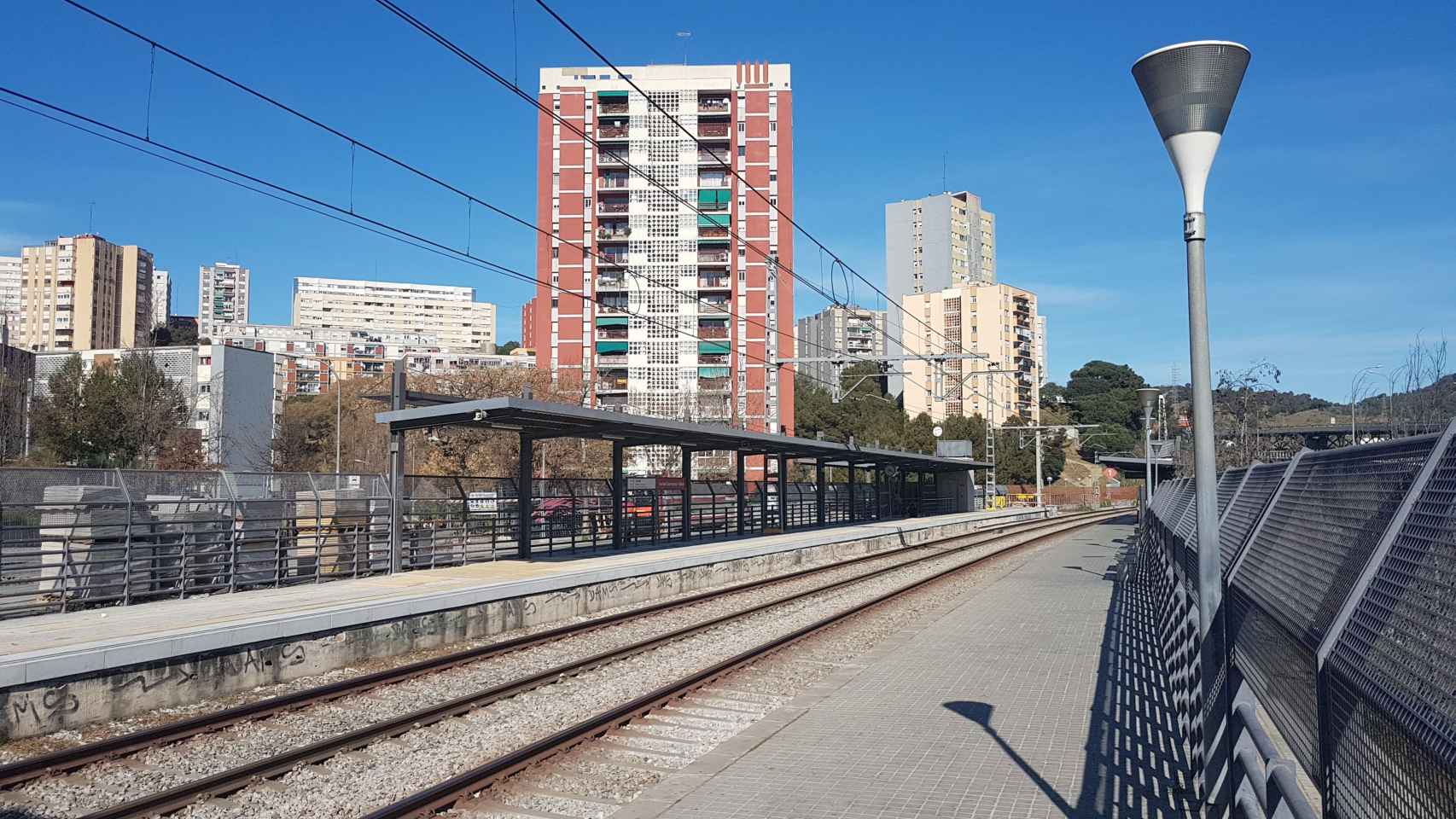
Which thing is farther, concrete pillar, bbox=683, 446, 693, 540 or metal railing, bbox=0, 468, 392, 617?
concrete pillar, bbox=683, 446, 693, 540

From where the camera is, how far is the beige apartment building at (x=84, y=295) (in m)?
141

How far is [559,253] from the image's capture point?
75.6 metres

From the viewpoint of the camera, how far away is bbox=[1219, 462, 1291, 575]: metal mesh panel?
23.1 ft

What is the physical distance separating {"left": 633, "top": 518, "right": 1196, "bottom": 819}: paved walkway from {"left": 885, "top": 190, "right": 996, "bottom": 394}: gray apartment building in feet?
400

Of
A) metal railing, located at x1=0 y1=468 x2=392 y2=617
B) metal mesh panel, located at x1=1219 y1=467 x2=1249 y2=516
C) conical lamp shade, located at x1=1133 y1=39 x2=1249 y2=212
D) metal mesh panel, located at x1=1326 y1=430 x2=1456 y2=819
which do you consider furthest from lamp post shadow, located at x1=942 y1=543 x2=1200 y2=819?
metal railing, located at x1=0 y1=468 x2=392 y2=617

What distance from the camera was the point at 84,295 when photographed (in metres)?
143

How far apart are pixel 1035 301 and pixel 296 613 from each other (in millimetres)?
118081

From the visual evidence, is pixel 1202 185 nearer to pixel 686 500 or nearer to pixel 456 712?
pixel 456 712

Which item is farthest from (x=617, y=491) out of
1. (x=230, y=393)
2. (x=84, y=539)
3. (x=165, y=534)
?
(x=230, y=393)

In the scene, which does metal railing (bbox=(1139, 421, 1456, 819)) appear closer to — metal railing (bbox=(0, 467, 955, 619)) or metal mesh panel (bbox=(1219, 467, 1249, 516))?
metal mesh panel (bbox=(1219, 467, 1249, 516))

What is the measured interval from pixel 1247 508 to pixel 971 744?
2.80m

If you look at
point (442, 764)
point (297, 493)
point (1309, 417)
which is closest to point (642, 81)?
point (1309, 417)

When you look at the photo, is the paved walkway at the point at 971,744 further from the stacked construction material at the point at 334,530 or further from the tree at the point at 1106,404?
the tree at the point at 1106,404

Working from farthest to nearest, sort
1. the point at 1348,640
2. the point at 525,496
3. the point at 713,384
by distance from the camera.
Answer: the point at 713,384 → the point at 525,496 → the point at 1348,640
